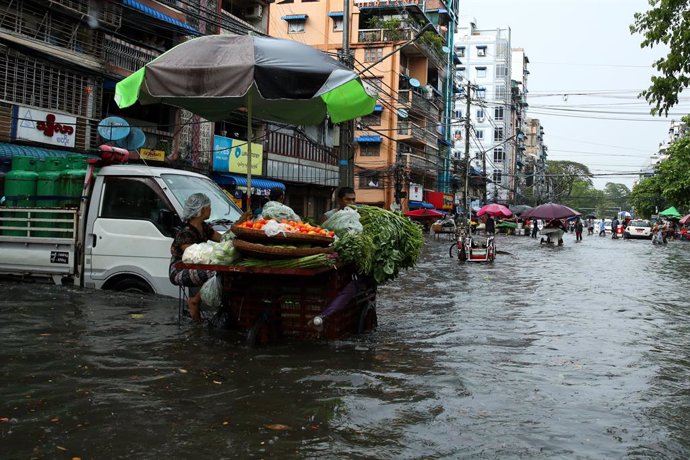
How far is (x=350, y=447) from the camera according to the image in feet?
11.9

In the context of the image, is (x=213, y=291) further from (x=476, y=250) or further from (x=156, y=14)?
(x=156, y=14)

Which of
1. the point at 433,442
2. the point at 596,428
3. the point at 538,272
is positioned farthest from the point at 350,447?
the point at 538,272

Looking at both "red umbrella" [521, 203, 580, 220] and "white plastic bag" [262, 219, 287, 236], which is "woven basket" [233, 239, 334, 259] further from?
"red umbrella" [521, 203, 580, 220]

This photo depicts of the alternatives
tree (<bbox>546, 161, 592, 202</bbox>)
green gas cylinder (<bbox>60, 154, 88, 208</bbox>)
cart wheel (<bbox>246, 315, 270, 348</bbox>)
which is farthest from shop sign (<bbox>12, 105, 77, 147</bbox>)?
tree (<bbox>546, 161, 592, 202</bbox>)

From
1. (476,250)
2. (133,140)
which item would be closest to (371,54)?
(133,140)

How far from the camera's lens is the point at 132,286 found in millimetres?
7832

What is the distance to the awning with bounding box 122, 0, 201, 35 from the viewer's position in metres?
22.0

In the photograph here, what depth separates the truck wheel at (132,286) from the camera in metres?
7.76

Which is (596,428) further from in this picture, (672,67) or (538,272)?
(538,272)

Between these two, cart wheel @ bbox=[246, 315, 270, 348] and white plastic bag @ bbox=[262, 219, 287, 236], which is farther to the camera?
cart wheel @ bbox=[246, 315, 270, 348]

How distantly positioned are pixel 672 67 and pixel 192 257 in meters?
8.62

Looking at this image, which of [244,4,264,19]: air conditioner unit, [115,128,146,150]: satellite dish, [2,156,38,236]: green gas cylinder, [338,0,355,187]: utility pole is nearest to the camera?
[2,156,38,236]: green gas cylinder

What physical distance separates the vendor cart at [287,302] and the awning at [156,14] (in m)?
18.5

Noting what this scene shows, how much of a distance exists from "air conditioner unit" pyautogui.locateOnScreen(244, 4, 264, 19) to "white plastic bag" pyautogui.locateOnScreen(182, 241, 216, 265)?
27.7 metres
